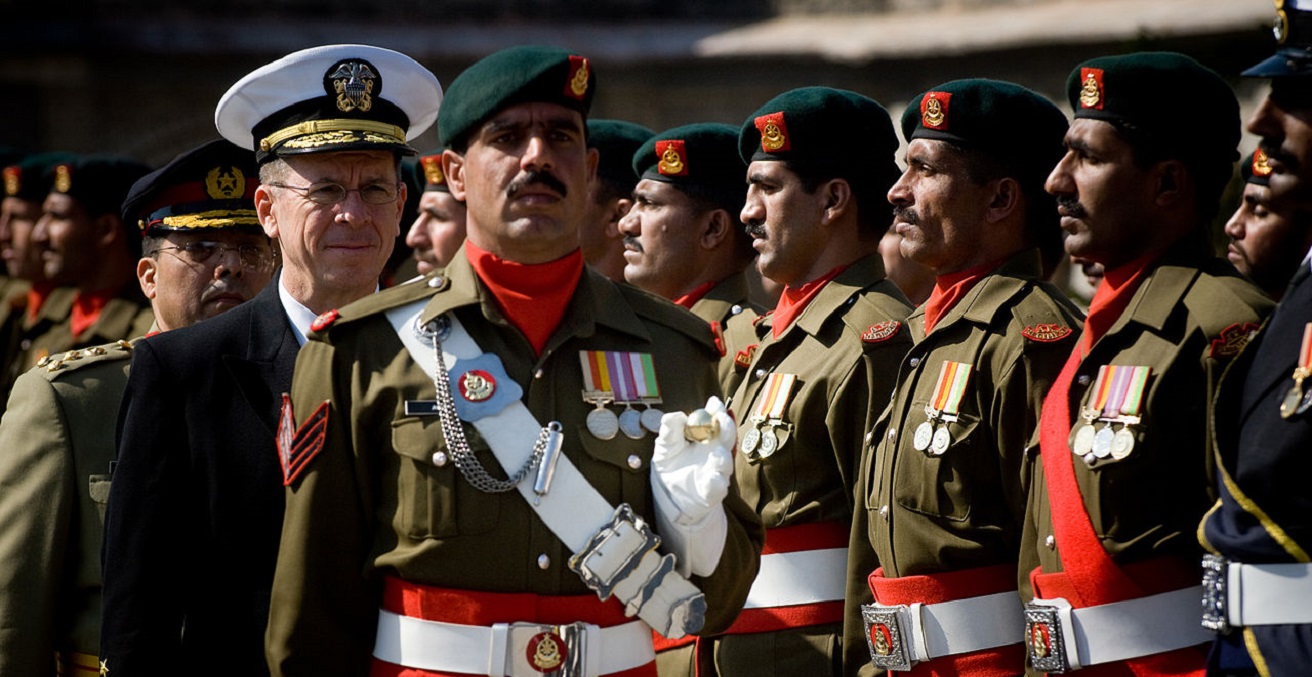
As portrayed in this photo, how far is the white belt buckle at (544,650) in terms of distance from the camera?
12.4 ft

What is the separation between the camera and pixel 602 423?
12.8ft

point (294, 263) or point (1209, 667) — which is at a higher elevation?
point (294, 263)

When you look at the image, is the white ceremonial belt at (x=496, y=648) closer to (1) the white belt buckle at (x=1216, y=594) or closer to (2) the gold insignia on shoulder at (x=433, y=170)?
(1) the white belt buckle at (x=1216, y=594)

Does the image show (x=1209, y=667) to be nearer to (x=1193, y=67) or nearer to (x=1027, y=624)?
(x=1027, y=624)

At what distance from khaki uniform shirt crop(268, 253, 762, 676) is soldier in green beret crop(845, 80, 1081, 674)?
3.18 ft

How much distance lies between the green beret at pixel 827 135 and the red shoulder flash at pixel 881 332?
0.68 metres

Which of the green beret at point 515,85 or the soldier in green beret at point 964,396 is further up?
the green beret at point 515,85

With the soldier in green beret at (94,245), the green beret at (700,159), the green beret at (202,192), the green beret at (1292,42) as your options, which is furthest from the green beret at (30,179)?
the green beret at (1292,42)

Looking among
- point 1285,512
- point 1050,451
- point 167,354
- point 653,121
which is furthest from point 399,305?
point 653,121

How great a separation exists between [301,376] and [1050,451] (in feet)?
6.15

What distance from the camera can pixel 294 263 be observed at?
4844 mm

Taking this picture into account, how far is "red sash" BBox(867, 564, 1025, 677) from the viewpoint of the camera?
4781mm

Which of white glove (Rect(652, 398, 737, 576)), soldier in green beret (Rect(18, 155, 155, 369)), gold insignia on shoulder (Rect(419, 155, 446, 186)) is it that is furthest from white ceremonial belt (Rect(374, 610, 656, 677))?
soldier in green beret (Rect(18, 155, 155, 369))

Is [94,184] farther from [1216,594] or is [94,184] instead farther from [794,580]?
[1216,594]
